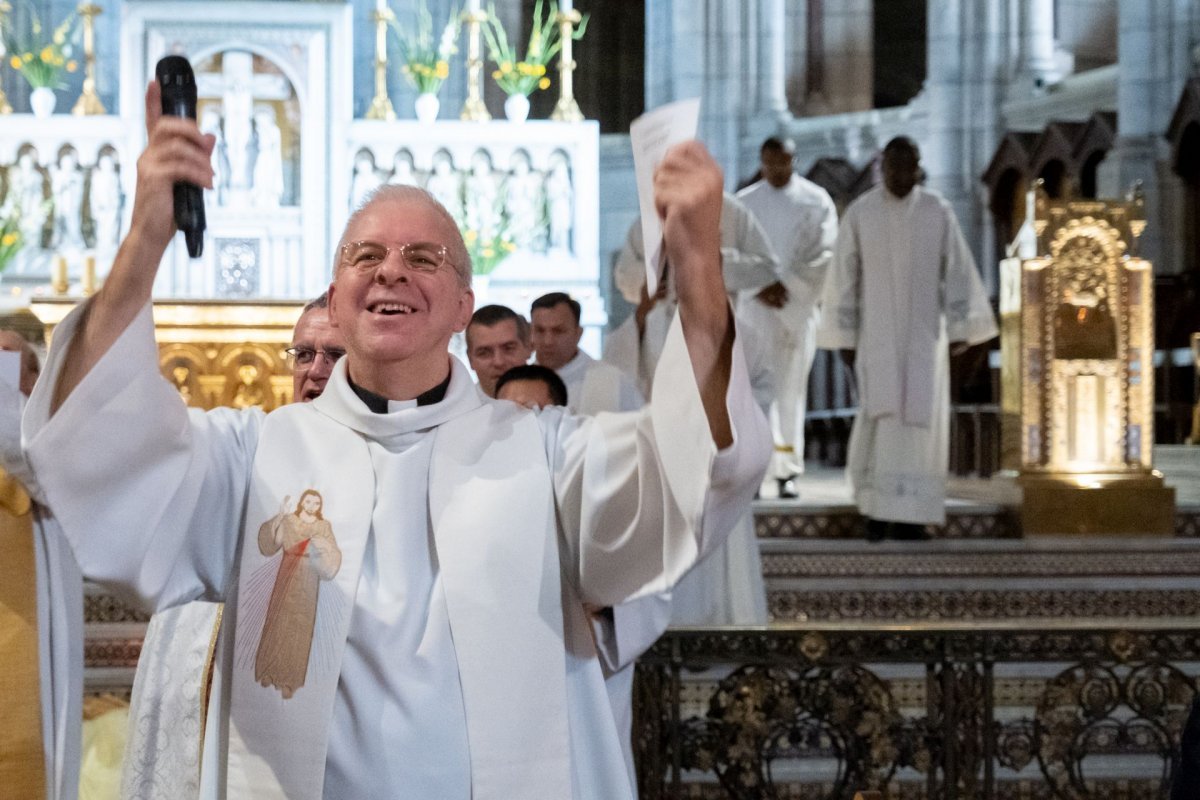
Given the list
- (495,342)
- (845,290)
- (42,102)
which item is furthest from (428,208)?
(42,102)

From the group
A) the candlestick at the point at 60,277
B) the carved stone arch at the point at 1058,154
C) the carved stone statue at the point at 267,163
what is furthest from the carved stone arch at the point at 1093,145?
the candlestick at the point at 60,277

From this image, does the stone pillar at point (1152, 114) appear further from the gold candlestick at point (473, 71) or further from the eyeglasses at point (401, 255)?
the eyeglasses at point (401, 255)

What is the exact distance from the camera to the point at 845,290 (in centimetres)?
899

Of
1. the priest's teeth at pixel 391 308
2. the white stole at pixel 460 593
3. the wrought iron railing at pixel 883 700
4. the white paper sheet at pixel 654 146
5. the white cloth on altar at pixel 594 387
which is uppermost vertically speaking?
the white paper sheet at pixel 654 146

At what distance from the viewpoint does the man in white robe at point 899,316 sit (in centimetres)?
859

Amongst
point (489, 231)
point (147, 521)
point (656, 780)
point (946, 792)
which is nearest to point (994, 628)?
point (946, 792)

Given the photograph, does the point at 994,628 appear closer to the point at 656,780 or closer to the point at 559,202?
the point at 656,780

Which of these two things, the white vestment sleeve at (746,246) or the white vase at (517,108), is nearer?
the white vestment sleeve at (746,246)

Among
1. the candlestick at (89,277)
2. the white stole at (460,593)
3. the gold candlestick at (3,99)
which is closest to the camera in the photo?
the white stole at (460,593)

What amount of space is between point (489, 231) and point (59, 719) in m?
7.89

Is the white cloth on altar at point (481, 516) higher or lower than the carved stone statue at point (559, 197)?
lower

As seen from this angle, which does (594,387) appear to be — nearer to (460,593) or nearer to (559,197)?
(460,593)

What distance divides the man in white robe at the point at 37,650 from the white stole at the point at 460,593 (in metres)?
0.90

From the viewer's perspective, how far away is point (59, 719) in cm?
325
